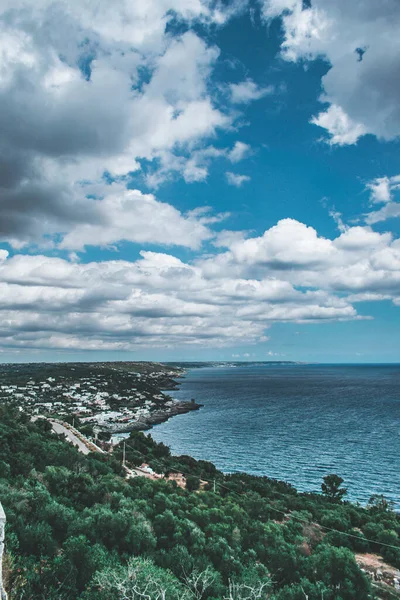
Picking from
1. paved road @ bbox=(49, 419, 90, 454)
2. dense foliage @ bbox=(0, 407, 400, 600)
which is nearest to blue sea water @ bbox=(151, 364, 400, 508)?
paved road @ bbox=(49, 419, 90, 454)

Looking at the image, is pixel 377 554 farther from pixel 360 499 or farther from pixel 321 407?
pixel 321 407

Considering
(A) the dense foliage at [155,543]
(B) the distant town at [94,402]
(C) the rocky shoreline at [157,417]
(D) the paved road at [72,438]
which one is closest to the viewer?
(A) the dense foliage at [155,543]

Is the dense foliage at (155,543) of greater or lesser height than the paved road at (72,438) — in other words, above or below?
above

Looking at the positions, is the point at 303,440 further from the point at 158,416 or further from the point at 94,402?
the point at 94,402

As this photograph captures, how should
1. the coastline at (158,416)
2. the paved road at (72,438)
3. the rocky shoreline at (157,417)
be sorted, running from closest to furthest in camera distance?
the paved road at (72,438), the coastline at (158,416), the rocky shoreline at (157,417)

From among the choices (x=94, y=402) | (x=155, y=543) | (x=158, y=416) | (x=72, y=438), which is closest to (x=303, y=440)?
(x=158, y=416)

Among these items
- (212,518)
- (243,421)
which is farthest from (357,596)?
(243,421)

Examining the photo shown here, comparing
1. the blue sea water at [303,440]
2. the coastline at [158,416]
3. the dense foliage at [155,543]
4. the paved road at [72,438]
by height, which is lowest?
the coastline at [158,416]

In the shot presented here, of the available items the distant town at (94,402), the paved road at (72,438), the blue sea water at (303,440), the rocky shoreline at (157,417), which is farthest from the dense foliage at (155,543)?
the rocky shoreline at (157,417)

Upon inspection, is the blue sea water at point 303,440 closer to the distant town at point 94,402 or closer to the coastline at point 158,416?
the coastline at point 158,416
